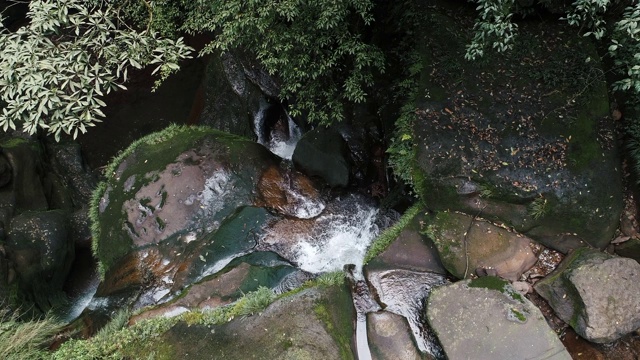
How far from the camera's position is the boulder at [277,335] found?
4980 millimetres

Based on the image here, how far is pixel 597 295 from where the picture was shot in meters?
5.65

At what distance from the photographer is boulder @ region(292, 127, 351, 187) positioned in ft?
27.7

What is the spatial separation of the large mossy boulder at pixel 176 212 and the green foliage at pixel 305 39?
1.95 meters

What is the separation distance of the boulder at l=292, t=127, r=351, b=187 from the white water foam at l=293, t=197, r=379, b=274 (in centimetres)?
63

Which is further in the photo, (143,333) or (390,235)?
(390,235)

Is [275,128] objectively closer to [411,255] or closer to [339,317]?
[411,255]

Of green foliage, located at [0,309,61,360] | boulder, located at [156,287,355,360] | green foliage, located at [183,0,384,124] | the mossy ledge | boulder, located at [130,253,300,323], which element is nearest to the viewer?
boulder, located at [156,287,355,360]

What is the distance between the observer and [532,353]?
17.4 feet

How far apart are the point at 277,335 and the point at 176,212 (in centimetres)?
354

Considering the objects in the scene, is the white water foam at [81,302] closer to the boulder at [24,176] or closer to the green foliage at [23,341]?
the boulder at [24,176]

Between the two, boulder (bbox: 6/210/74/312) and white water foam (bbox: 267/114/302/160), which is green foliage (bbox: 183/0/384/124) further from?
boulder (bbox: 6/210/74/312)

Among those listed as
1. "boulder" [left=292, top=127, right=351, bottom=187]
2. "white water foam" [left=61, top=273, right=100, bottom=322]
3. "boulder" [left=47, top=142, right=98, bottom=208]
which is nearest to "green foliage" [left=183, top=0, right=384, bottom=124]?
"boulder" [left=292, top=127, right=351, bottom=187]

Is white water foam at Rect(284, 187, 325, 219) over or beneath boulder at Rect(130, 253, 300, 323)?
over

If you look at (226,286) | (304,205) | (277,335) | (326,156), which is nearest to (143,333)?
(226,286)
